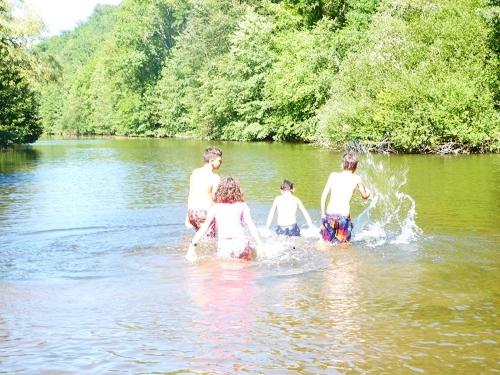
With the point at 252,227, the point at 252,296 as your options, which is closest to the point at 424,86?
the point at 252,227

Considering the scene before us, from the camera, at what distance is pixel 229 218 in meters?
9.33

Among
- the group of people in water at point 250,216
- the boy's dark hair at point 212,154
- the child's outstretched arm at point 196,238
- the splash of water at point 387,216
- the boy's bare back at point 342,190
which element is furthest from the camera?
the splash of water at point 387,216

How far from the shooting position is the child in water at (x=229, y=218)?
924 centimetres

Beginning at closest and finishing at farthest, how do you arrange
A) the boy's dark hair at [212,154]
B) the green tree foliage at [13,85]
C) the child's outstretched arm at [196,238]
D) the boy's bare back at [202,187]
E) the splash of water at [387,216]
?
the child's outstretched arm at [196,238]
the boy's dark hair at [212,154]
the boy's bare back at [202,187]
the splash of water at [387,216]
the green tree foliage at [13,85]

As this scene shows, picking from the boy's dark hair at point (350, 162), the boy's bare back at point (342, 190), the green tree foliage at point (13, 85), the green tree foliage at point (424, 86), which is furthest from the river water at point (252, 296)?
the green tree foliage at point (13, 85)

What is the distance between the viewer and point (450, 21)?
3741 centimetres

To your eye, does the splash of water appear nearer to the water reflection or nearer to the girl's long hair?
the girl's long hair

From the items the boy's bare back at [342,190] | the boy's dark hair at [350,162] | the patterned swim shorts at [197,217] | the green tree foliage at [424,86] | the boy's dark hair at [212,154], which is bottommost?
the patterned swim shorts at [197,217]

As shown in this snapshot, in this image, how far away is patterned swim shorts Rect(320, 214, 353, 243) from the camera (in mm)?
10875

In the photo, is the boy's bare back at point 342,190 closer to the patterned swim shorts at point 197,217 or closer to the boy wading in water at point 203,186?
the boy wading in water at point 203,186

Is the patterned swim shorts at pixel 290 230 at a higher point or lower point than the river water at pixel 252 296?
higher

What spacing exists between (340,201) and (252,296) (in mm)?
3390

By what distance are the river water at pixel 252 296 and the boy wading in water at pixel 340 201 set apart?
1.02ft

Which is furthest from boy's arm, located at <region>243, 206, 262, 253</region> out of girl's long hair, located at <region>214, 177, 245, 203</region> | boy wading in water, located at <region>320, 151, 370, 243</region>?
boy wading in water, located at <region>320, 151, 370, 243</region>
